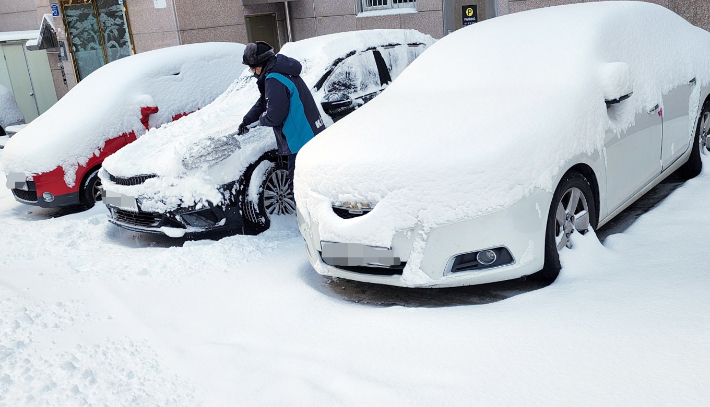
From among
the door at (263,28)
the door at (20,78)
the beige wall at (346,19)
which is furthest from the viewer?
the door at (20,78)

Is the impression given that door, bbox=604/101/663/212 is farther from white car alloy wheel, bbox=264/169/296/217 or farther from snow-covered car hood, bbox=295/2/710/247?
white car alloy wheel, bbox=264/169/296/217

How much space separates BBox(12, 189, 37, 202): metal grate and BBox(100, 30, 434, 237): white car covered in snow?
1633mm

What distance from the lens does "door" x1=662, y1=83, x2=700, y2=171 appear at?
4.56m

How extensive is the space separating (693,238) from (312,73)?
11.4 feet

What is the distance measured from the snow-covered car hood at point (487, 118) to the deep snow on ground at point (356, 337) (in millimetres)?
550

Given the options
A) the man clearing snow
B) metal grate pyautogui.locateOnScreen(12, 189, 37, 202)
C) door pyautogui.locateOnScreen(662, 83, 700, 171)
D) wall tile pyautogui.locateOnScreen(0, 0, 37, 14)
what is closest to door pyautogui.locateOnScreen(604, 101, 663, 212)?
door pyautogui.locateOnScreen(662, 83, 700, 171)

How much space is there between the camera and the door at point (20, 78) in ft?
52.6

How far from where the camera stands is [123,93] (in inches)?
280

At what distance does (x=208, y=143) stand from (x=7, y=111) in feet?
32.9

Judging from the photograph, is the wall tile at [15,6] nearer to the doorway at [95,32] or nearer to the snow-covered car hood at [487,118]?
the doorway at [95,32]

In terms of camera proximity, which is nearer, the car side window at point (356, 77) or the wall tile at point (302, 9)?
the car side window at point (356, 77)

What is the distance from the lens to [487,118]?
3607 mm

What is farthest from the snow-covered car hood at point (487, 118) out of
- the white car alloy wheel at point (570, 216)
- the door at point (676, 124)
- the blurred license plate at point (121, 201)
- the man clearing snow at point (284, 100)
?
the blurred license plate at point (121, 201)

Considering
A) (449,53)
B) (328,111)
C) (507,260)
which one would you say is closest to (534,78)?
(449,53)
